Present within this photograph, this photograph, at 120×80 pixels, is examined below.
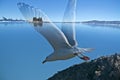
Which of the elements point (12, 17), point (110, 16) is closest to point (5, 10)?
point (12, 17)

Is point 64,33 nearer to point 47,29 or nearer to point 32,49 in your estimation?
point 47,29

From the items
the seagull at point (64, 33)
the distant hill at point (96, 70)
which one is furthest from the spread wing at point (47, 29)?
the distant hill at point (96, 70)

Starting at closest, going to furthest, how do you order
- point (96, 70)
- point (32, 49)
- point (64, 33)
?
point (64, 33)
point (96, 70)
point (32, 49)

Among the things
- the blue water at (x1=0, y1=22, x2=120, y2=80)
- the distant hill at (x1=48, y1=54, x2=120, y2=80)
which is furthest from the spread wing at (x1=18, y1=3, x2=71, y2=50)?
the distant hill at (x1=48, y1=54, x2=120, y2=80)

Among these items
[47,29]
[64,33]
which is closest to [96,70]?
[64,33]

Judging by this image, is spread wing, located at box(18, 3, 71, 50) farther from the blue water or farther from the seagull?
the blue water

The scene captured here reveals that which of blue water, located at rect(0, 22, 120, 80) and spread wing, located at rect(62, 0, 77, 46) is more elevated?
spread wing, located at rect(62, 0, 77, 46)

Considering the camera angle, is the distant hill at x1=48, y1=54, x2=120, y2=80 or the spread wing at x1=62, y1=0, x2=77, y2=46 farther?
the distant hill at x1=48, y1=54, x2=120, y2=80
